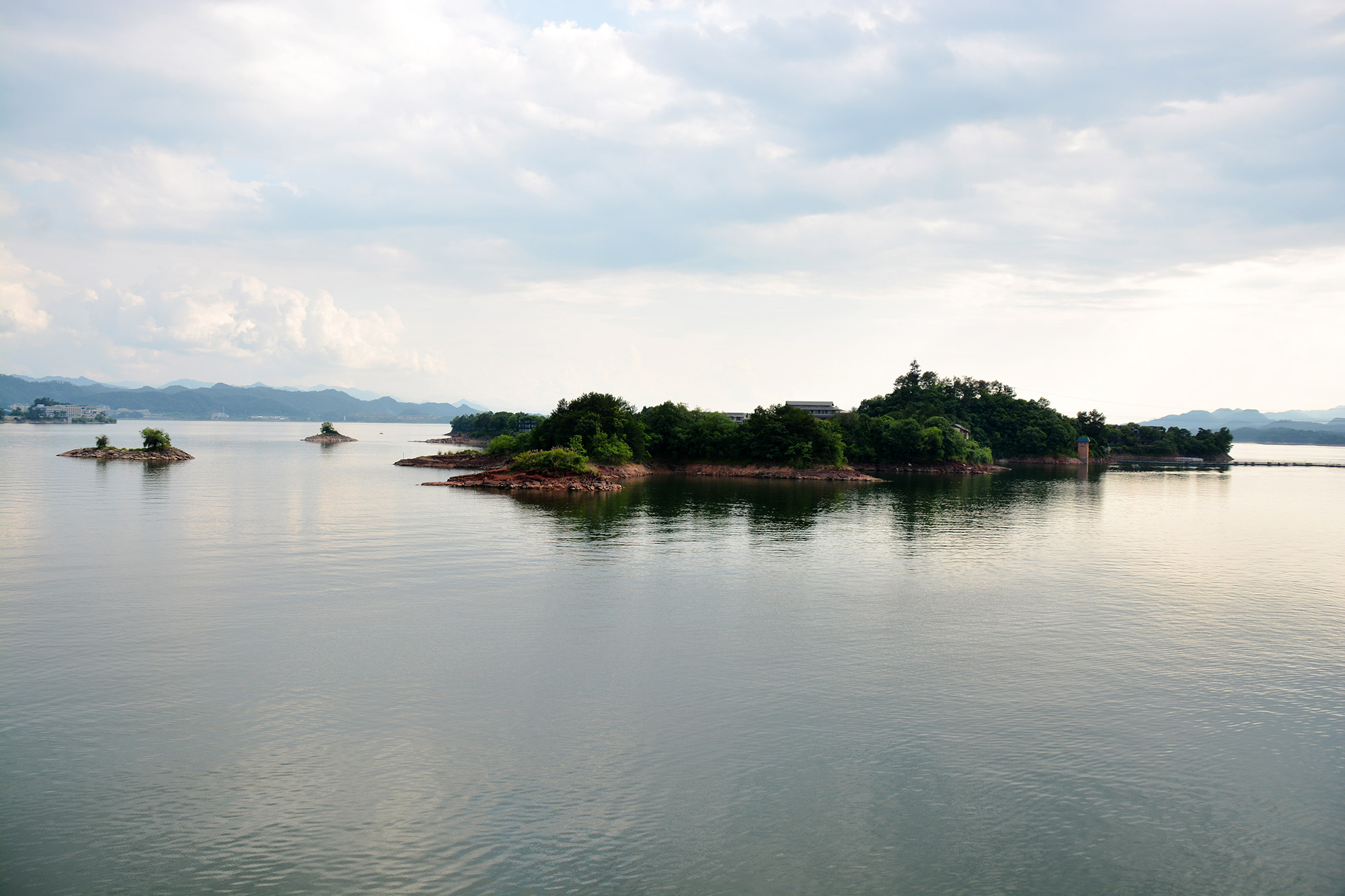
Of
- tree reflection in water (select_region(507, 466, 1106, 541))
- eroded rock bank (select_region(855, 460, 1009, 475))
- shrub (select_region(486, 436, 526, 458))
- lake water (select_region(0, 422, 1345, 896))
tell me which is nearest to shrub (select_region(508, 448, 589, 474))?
tree reflection in water (select_region(507, 466, 1106, 541))

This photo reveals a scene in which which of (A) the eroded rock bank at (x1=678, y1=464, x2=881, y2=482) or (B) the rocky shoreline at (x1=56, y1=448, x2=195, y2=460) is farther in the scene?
(B) the rocky shoreline at (x1=56, y1=448, x2=195, y2=460)

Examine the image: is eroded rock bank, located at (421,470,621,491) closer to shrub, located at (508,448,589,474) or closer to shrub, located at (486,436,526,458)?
A: shrub, located at (508,448,589,474)

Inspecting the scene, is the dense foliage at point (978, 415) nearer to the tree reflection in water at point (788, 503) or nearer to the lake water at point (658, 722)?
the tree reflection in water at point (788, 503)

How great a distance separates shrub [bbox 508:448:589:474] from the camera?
3356 inches

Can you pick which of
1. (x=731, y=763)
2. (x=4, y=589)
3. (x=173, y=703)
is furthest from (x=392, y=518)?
(x=731, y=763)

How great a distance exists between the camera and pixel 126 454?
109m

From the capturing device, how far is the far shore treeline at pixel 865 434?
106 m

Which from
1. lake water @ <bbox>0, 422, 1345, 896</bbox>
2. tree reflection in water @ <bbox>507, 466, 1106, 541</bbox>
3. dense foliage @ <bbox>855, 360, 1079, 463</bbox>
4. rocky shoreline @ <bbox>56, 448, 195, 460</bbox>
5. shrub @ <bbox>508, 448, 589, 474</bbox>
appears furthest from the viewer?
dense foliage @ <bbox>855, 360, 1079, 463</bbox>

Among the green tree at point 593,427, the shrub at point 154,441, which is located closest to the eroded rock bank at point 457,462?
the green tree at point 593,427

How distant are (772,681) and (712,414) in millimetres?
105002

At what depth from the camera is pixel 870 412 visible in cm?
17612

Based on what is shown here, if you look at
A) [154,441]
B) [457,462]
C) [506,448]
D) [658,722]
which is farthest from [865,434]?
[658,722]

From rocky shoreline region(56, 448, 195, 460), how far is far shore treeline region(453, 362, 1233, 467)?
152ft

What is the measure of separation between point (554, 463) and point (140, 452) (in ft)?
226
